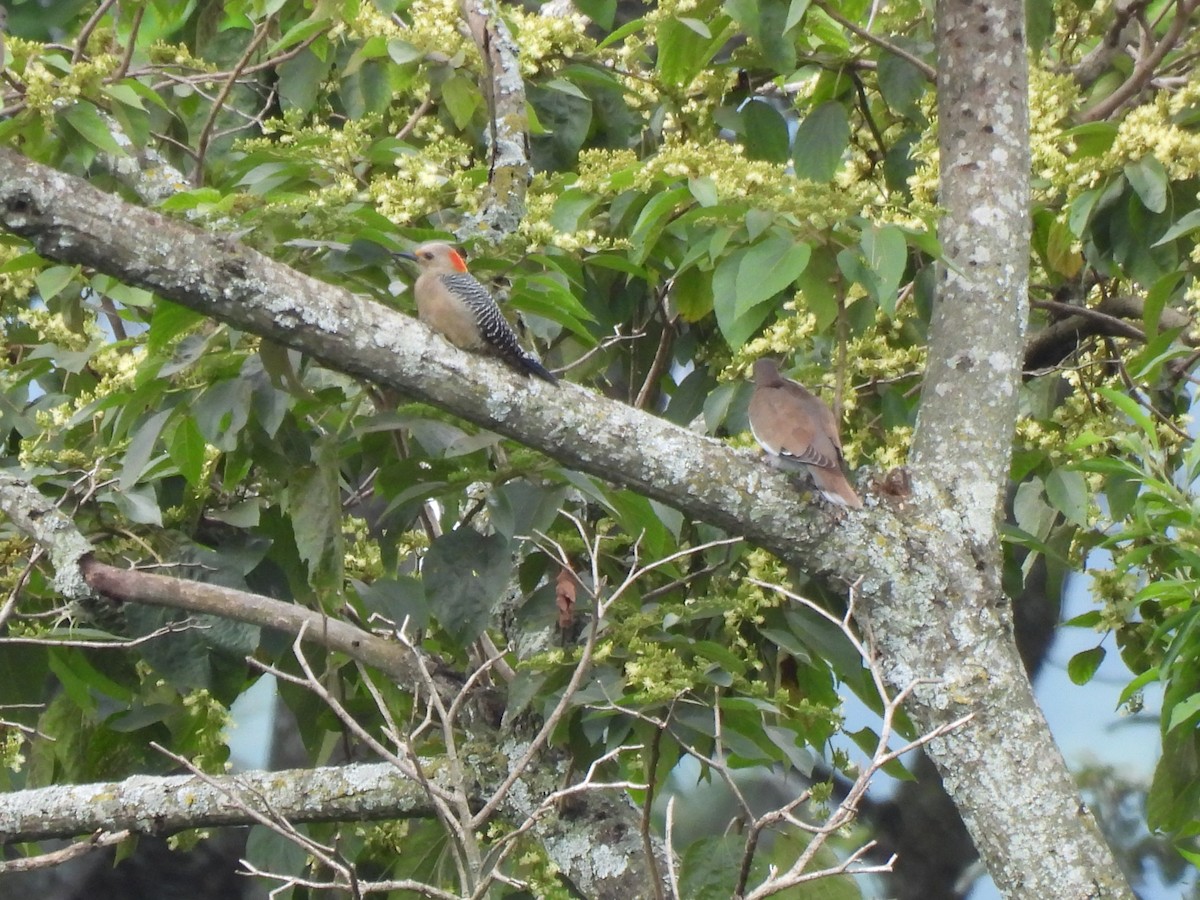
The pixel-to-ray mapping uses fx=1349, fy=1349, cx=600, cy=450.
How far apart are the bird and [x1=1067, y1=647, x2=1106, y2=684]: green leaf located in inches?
39.6

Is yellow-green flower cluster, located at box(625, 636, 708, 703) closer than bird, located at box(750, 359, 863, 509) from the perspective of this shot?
Yes

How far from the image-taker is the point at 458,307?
286 cm

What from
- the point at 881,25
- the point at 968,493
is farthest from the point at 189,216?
the point at 881,25

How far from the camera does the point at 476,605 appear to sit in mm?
2715

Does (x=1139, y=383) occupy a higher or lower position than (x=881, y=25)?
lower

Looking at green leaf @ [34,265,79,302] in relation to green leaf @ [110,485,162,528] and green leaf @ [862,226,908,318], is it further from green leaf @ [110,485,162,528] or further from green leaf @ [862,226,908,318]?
green leaf @ [862,226,908,318]

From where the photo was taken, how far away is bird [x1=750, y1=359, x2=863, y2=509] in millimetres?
2531

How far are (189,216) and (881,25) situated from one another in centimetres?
251

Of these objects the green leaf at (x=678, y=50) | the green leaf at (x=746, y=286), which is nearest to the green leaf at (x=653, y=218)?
the green leaf at (x=746, y=286)

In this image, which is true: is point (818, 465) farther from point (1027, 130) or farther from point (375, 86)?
point (375, 86)

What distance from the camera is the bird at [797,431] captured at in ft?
8.30

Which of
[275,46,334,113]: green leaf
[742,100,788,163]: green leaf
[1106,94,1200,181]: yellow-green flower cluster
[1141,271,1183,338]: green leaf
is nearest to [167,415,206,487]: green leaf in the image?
[275,46,334,113]: green leaf

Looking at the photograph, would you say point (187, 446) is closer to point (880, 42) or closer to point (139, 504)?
point (139, 504)

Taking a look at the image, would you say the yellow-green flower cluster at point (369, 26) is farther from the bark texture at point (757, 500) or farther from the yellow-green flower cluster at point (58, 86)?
the bark texture at point (757, 500)
